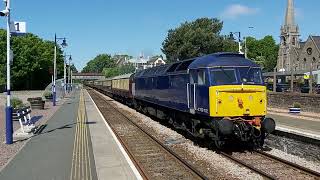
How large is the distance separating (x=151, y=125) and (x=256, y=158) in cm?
1108

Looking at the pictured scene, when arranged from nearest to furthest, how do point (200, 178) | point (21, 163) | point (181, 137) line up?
point (200, 178) < point (21, 163) < point (181, 137)

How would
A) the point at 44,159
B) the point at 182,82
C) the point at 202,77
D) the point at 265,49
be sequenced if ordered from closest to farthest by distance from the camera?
1. the point at 44,159
2. the point at 202,77
3. the point at 182,82
4. the point at 265,49

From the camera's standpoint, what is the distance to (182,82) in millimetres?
18281

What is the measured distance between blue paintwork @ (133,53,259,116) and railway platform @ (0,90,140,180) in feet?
9.46

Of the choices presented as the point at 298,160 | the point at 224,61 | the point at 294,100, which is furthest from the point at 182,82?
the point at 294,100

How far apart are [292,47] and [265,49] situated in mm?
28331

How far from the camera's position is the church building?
120062 millimetres

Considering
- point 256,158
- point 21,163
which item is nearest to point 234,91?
point 256,158

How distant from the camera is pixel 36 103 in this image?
123 feet

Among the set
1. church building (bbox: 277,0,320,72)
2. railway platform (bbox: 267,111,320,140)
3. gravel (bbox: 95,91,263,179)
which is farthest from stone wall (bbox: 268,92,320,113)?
church building (bbox: 277,0,320,72)

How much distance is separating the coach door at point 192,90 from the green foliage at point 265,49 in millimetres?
139111

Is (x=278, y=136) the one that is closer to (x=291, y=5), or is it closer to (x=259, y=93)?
(x=259, y=93)

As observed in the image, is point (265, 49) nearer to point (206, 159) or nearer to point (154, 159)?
point (206, 159)

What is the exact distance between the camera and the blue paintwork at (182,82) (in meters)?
15.4
